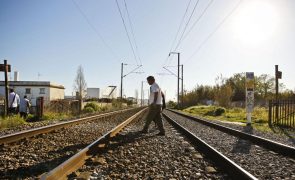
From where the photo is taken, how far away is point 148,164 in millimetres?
6445

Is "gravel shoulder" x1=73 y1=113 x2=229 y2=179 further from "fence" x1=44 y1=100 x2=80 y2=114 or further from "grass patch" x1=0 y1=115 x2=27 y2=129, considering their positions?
"fence" x1=44 y1=100 x2=80 y2=114

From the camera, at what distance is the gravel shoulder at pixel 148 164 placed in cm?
547

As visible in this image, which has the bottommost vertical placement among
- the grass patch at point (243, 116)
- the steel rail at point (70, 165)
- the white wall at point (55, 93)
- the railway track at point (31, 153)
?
the grass patch at point (243, 116)

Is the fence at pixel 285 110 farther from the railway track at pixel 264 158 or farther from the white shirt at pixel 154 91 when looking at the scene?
the white shirt at pixel 154 91

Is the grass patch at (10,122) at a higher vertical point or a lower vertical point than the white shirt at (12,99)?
lower

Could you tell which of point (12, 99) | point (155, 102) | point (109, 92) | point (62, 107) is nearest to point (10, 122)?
point (12, 99)

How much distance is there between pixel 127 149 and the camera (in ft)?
26.8

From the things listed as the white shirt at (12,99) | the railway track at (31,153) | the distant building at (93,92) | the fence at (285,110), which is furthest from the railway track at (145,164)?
the distant building at (93,92)

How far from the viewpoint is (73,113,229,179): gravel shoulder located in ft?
18.0

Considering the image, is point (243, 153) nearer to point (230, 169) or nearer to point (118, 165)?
point (230, 169)

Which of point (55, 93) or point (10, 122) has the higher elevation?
point (55, 93)

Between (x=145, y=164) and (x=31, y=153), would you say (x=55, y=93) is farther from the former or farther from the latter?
(x=145, y=164)

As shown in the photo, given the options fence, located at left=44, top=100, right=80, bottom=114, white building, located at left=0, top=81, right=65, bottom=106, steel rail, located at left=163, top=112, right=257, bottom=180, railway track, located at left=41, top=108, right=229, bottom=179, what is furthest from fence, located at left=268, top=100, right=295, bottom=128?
white building, located at left=0, top=81, right=65, bottom=106

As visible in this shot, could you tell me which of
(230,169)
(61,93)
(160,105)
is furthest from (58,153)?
(61,93)
